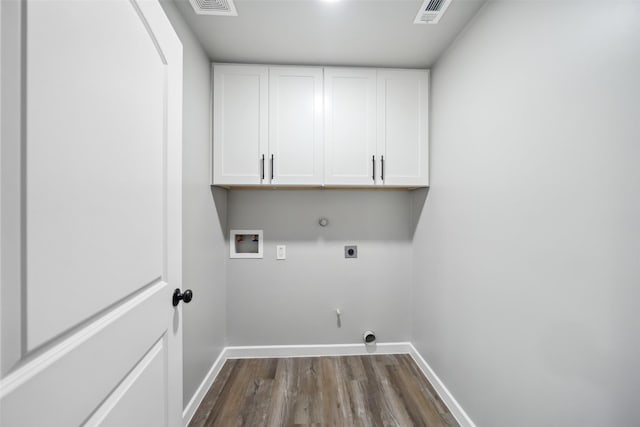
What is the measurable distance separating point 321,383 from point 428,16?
7.96 ft

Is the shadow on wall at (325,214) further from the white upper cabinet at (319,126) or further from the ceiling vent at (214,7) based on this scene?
the ceiling vent at (214,7)

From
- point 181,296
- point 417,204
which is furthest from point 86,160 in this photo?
point 417,204

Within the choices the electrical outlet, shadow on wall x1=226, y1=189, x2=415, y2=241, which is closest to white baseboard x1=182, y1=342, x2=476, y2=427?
the electrical outlet

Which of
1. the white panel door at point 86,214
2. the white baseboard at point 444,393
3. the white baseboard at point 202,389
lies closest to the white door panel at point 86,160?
the white panel door at point 86,214

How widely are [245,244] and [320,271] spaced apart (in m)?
0.70

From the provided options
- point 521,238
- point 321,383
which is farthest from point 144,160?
point 321,383

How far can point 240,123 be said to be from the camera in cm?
189

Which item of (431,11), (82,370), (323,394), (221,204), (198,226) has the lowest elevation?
(323,394)

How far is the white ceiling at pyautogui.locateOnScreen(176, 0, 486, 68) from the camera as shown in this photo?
4.51ft

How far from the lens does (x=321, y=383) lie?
184 cm

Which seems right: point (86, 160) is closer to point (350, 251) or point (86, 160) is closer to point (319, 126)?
point (319, 126)

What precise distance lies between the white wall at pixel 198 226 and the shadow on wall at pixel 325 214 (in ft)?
0.88

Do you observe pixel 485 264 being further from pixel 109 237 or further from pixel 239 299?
pixel 239 299

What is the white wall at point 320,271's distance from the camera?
220cm
